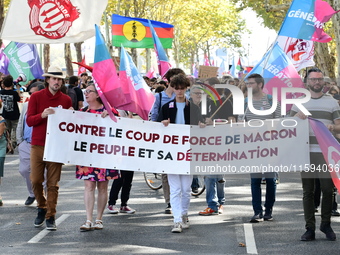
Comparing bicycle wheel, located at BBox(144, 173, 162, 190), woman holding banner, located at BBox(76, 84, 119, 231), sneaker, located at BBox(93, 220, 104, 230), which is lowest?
bicycle wheel, located at BBox(144, 173, 162, 190)

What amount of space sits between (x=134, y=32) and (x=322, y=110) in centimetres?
1247

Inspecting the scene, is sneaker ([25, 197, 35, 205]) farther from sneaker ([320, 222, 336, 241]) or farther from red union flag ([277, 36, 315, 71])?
red union flag ([277, 36, 315, 71])

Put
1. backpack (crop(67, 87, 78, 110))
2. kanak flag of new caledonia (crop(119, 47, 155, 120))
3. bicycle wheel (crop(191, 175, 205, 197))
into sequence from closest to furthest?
kanak flag of new caledonia (crop(119, 47, 155, 120)) < bicycle wheel (crop(191, 175, 205, 197)) < backpack (crop(67, 87, 78, 110))

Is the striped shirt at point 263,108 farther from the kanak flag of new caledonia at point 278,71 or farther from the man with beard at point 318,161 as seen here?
the man with beard at point 318,161

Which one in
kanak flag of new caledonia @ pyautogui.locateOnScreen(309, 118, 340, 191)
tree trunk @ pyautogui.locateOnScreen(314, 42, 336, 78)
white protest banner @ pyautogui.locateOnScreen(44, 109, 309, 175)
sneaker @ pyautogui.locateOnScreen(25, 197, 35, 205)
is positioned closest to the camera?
kanak flag of new caledonia @ pyautogui.locateOnScreen(309, 118, 340, 191)

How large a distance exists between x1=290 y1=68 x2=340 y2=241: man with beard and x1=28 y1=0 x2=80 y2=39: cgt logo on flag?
12.5 feet

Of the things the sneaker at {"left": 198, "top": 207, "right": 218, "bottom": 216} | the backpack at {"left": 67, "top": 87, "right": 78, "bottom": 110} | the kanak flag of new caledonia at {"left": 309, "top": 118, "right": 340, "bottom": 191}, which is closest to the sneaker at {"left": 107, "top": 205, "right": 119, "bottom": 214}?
the sneaker at {"left": 198, "top": 207, "right": 218, "bottom": 216}

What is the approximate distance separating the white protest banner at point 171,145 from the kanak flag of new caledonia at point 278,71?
1.37 m

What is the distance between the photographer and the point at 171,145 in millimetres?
10328

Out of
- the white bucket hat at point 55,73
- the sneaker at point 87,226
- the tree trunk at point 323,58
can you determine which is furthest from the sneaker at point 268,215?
the tree trunk at point 323,58

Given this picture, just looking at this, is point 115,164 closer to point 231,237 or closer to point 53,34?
point 231,237

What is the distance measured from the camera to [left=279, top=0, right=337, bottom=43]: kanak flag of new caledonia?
45.5 ft

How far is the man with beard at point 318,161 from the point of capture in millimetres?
9312

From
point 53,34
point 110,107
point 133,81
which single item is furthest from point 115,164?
point 53,34
